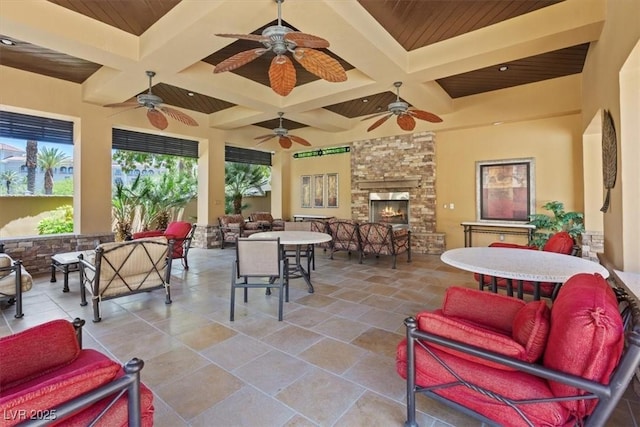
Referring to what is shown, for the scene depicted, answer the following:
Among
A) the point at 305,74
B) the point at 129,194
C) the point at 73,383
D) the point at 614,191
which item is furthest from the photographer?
the point at 129,194

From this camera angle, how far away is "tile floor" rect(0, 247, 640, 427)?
1842mm

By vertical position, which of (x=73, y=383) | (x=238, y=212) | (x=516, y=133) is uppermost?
(x=516, y=133)

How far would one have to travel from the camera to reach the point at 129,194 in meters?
7.68

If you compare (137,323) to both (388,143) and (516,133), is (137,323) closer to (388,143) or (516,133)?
(388,143)

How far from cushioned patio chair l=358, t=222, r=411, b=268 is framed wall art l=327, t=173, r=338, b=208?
3625mm

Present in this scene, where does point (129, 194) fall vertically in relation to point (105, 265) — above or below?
above

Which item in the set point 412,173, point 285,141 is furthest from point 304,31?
point 412,173

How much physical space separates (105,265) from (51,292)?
187 cm

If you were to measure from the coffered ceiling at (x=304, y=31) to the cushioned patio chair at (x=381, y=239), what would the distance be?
254 cm

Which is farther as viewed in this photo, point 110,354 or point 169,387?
point 110,354

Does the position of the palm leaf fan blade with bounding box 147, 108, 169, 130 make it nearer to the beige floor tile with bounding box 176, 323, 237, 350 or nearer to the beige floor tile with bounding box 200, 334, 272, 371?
the beige floor tile with bounding box 176, 323, 237, 350

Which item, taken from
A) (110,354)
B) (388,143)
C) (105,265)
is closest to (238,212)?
(388,143)

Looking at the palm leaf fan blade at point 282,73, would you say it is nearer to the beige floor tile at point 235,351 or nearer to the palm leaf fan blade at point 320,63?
the palm leaf fan blade at point 320,63

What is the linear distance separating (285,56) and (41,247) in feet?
18.9
